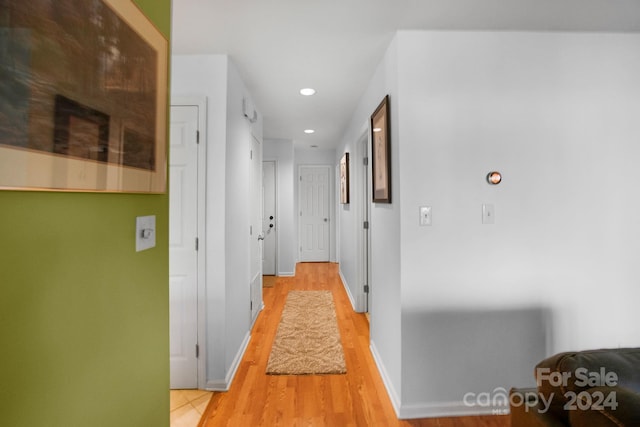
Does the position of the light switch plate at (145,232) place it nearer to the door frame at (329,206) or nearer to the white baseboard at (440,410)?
the white baseboard at (440,410)

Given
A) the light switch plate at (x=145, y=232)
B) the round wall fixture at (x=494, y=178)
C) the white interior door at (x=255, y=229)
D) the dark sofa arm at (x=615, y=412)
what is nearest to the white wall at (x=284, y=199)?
the white interior door at (x=255, y=229)

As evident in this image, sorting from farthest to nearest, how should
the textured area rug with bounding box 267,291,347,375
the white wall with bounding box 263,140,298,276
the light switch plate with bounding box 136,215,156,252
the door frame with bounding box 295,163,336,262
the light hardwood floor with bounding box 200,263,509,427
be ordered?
the door frame with bounding box 295,163,336,262
the white wall with bounding box 263,140,298,276
the textured area rug with bounding box 267,291,347,375
the light hardwood floor with bounding box 200,263,509,427
the light switch plate with bounding box 136,215,156,252

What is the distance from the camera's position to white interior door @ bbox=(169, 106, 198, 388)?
205cm

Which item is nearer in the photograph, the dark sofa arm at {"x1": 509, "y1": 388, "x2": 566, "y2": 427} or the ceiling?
the dark sofa arm at {"x1": 509, "y1": 388, "x2": 566, "y2": 427}

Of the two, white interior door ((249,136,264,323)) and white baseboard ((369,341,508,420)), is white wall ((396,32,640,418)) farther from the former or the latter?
white interior door ((249,136,264,323))

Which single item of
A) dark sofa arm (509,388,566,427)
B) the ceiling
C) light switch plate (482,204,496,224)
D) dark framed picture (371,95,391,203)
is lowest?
dark sofa arm (509,388,566,427)

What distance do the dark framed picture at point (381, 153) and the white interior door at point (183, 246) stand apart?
1.33 m

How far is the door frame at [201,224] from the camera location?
206cm

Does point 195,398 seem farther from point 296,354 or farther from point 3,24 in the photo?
point 3,24

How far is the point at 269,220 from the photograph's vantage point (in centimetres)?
524

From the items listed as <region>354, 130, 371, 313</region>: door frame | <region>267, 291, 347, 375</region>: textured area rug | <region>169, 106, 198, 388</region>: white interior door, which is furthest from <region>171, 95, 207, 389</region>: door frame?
<region>354, 130, 371, 313</region>: door frame

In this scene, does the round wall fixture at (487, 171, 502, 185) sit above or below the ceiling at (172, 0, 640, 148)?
below

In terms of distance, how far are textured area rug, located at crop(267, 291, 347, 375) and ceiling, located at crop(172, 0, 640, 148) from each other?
94.3 inches

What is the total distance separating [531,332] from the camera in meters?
1.84
